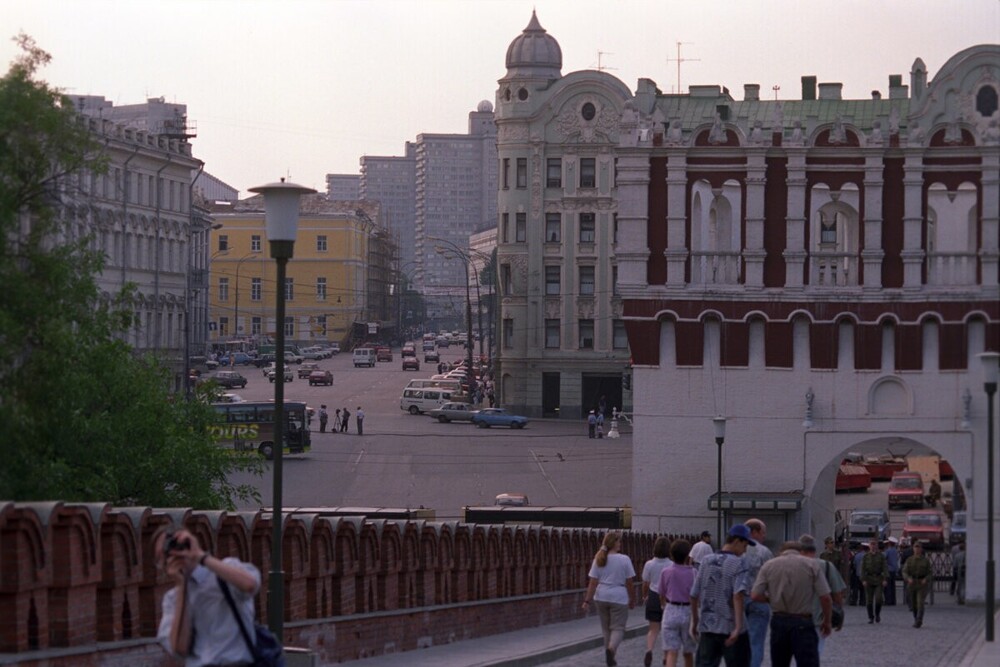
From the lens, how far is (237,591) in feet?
29.6

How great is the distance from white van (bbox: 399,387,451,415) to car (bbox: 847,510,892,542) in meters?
38.6

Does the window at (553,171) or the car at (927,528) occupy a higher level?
the window at (553,171)

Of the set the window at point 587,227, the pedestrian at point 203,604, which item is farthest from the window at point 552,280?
the pedestrian at point 203,604

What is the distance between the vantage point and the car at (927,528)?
55062mm

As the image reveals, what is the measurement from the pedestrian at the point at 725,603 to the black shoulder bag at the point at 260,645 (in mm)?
6401

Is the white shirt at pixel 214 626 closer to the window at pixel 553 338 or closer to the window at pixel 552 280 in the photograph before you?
the window at pixel 553 338

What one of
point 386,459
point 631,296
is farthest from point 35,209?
point 386,459

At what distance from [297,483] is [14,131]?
98.5 feet

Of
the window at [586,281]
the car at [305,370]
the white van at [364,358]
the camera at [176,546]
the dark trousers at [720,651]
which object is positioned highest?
the window at [586,281]

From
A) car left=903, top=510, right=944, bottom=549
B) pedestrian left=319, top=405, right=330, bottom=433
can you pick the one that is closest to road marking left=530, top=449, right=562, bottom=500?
pedestrian left=319, top=405, right=330, bottom=433

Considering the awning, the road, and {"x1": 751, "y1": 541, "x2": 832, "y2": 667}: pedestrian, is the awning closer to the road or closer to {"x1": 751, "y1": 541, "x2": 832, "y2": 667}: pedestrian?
the road

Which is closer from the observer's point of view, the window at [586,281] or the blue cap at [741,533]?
the blue cap at [741,533]

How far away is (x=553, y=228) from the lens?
294 ft

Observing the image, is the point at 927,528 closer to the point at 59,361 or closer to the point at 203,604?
the point at 59,361
